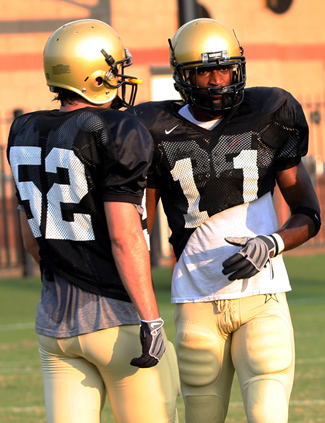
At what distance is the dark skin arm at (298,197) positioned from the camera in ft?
13.5

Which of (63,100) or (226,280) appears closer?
(63,100)

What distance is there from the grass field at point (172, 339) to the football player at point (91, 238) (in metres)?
2.48

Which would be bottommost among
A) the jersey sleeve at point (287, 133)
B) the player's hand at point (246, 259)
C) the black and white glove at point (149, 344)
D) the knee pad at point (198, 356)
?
the knee pad at point (198, 356)

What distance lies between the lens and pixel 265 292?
3.95m

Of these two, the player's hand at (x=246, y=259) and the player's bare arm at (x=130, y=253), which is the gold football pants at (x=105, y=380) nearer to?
the player's bare arm at (x=130, y=253)

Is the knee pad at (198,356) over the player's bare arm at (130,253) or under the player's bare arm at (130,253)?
under

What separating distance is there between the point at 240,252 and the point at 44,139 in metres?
0.85

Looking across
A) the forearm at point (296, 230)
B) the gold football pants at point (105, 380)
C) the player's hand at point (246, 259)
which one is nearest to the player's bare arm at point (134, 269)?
the gold football pants at point (105, 380)

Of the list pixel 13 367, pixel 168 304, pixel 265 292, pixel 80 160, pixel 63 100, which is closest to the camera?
pixel 80 160

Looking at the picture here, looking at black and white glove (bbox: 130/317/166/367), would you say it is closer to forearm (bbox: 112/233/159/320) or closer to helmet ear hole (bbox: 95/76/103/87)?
forearm (bbox: 112/233/159/320)

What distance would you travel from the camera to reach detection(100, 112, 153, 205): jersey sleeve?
344 centimetres

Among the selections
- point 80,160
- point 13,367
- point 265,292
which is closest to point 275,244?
point 265,292

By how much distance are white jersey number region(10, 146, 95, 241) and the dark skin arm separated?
3.12ft

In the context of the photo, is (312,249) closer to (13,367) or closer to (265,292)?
(13,367)
